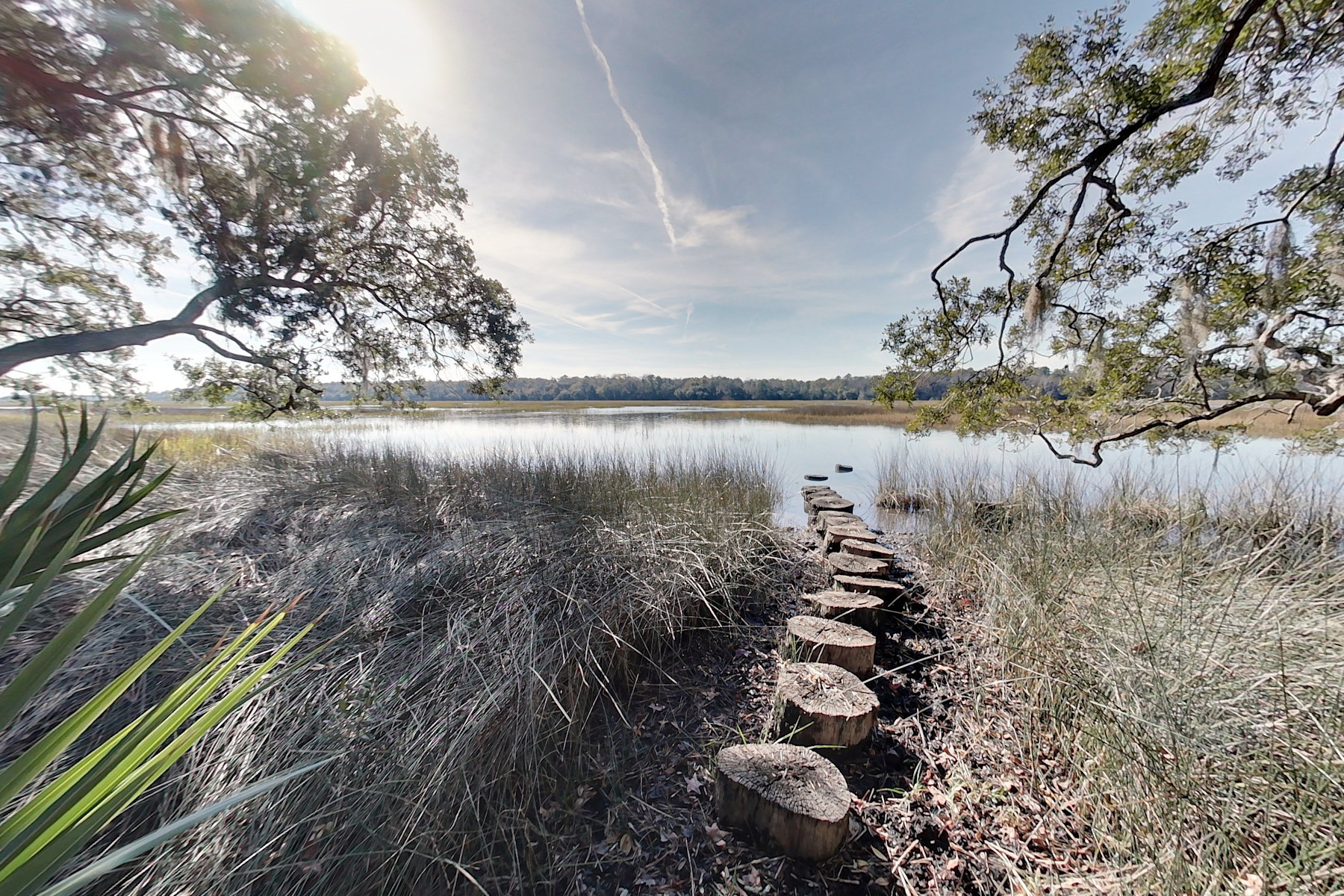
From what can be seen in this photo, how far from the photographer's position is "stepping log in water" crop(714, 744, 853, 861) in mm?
1596

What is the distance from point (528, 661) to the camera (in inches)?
88.3

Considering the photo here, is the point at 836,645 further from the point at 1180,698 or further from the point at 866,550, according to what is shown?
Answer: the point at 866,550

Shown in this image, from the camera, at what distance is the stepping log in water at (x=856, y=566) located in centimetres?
364

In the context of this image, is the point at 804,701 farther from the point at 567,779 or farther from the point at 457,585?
the point at 457,585

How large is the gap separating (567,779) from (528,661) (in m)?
0.57

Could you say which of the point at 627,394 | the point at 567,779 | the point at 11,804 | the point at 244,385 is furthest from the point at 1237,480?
the point at 627,394

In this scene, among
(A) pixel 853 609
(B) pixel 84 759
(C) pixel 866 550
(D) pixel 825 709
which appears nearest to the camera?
(B) pixel 84 759

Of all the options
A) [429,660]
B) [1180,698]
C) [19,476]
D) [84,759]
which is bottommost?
[429,660]

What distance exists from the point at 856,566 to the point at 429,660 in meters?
3.27

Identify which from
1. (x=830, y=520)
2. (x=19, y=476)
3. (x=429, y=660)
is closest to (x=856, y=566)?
(x=830, y=520)

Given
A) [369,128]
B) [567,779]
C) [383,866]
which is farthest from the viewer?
[369,128]

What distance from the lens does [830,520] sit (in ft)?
17.8

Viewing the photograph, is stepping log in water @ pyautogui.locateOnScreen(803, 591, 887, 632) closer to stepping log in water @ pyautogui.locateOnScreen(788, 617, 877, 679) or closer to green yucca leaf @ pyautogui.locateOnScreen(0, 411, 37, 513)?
stepping log in water @ pyautogui.locateOnScreen(788, 617, 877, 679)

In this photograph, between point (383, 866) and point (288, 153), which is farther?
point (288, 153)
